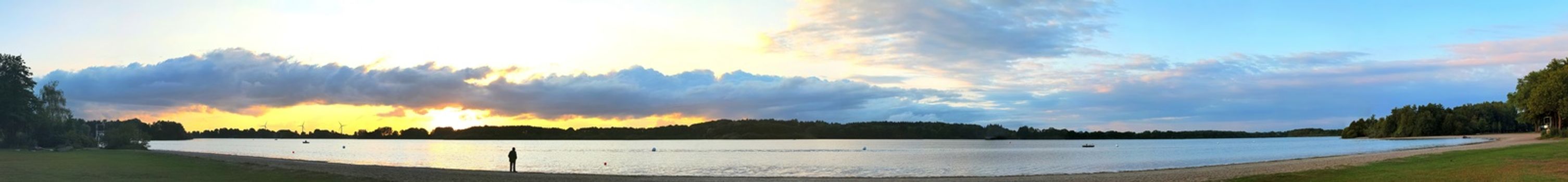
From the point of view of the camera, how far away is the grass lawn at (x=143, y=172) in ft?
124

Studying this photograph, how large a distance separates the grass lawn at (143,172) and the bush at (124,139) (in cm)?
5943

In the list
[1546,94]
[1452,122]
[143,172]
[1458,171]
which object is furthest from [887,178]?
[1452,122]

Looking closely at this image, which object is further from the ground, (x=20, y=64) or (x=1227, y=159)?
(x=20, y=64)

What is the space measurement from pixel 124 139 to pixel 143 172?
8580 centimetres

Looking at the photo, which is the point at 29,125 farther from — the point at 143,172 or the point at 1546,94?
the point at 1546,94

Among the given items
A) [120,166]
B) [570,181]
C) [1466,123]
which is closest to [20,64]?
[120,166]

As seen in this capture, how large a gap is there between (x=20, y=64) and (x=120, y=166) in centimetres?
7418

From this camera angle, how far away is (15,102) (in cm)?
10331

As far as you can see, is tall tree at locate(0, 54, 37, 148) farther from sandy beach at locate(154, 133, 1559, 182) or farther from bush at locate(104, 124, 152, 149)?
sandy beach at locate(154, 133, 1559, 182)

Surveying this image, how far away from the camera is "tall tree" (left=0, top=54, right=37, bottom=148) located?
101312 mm

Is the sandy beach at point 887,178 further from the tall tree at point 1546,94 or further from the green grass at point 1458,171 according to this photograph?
the tall tree at point 1546,94

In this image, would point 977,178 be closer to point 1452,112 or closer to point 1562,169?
point 1562,169

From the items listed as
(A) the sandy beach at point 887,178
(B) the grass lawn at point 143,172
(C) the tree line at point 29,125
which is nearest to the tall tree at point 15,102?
(C) the tree line at point 29,125

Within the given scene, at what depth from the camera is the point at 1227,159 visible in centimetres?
9219
